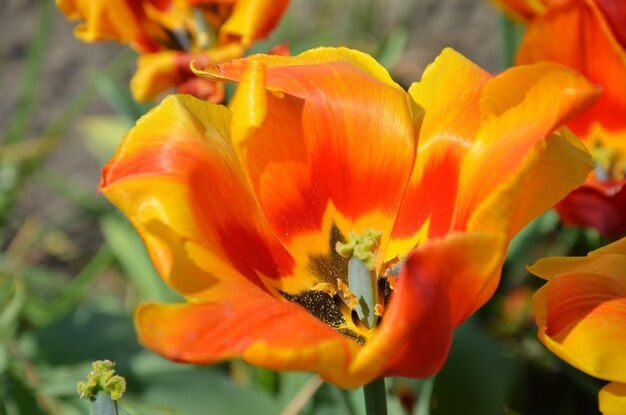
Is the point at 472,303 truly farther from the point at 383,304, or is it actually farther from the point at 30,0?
the point at 30,0

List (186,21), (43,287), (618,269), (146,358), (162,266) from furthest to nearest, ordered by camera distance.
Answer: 1. (43,287)
2. (186,21)
3. (146,358)
4. (618,269)
5. (162,266)

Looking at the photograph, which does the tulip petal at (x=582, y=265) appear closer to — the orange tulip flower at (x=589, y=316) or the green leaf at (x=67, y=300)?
the orange tulip flower at (x=589, y=316)

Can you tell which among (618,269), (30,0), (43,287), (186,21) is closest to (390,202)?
(618,269)

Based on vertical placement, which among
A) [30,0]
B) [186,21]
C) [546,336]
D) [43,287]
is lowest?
[43,287]

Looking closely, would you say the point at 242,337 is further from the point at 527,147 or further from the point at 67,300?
the point at 67,300

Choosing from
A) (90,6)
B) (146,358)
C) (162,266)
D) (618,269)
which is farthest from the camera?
(146,358)

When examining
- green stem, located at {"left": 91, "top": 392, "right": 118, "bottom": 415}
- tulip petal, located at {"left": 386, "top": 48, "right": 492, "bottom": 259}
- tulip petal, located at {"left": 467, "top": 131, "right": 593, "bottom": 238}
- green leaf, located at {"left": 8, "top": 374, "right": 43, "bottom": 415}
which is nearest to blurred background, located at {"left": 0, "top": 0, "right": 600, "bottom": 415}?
green leaf, located at {"left": 8, "top": 374, "right": 43, "bottom": 415}

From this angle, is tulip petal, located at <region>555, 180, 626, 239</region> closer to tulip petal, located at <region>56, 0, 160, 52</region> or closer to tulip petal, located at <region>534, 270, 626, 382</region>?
tulip petal, located at <region>534, 270, 626, 382</region>

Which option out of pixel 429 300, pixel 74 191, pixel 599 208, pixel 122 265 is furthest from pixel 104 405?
pixel 74 191
